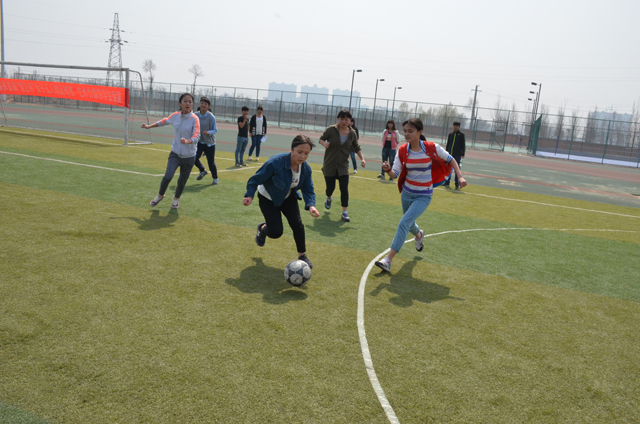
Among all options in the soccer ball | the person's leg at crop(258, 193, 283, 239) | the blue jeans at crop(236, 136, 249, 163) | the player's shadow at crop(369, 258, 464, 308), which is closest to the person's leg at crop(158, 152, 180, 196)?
the person's leg at crop(258, 193, 283, 239)

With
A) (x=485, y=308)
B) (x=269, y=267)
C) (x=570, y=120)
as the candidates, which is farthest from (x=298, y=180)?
(x=570, y=120)

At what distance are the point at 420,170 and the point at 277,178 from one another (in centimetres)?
212

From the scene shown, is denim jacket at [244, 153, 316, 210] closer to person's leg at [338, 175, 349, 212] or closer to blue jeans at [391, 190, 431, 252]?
blue jeans at [391, 190, 431, 252]

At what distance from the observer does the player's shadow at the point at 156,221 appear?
750 cm

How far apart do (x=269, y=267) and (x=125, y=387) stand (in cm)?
298

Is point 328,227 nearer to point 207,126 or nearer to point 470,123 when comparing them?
point 207,126

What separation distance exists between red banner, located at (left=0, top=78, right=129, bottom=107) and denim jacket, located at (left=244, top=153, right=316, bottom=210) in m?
15.6

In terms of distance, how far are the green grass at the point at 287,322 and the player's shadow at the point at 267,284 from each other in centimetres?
3

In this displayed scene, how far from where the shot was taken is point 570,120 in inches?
1629

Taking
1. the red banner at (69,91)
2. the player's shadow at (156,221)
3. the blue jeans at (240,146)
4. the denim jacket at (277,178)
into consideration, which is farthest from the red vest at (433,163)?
the red banner at (69,91)

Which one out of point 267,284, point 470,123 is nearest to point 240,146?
point 267,284

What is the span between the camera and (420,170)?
6574mm

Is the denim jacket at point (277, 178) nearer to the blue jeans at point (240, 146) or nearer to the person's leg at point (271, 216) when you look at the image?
the person's leg at point (271, 216)

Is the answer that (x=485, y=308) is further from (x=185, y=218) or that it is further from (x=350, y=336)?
(x=185, y=218)
